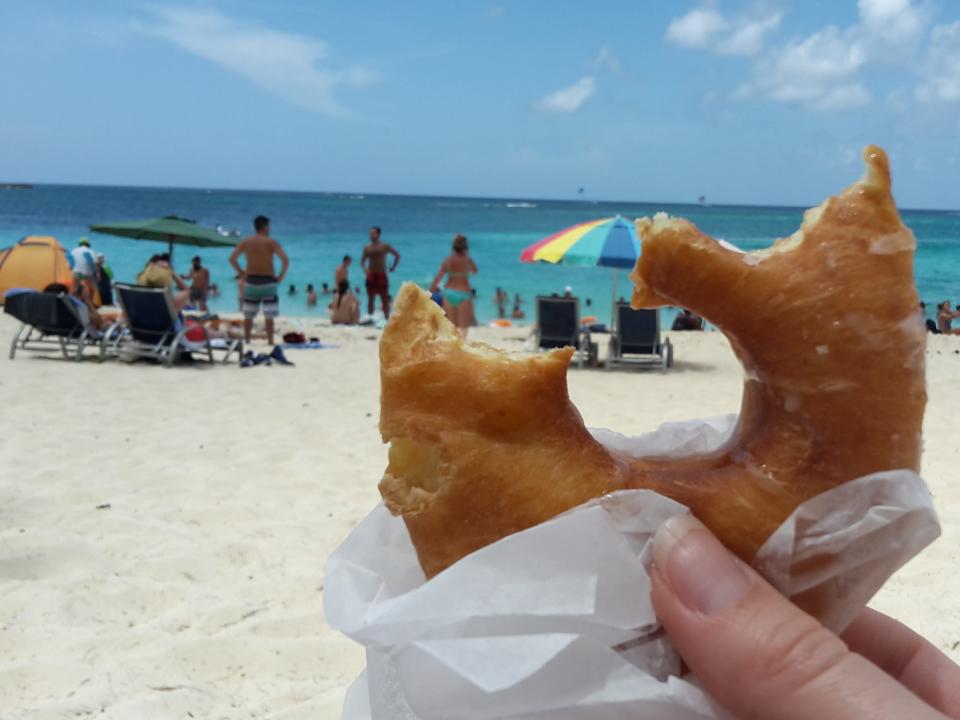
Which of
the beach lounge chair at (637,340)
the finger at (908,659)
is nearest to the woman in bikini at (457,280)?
the beach lounge chair at (637,340)

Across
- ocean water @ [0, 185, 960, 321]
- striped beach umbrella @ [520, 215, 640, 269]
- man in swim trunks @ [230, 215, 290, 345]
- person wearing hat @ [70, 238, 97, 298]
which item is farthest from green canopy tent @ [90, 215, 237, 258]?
ocean water @ [0, 185, 960, 321]

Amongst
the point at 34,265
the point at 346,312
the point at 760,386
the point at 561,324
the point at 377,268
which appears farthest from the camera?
the point at 34,265

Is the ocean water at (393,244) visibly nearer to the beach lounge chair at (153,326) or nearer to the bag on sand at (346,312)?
the bag on sand at (346,312)

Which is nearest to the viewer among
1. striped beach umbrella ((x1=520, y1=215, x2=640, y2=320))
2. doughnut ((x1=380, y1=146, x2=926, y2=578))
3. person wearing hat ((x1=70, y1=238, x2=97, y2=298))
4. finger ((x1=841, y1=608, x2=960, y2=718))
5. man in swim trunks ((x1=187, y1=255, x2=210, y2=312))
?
doughnut ((x1=380, y1=146, x2=926, y2=578))

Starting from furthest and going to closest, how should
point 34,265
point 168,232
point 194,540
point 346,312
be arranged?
point 34,265
point 346,312
point 168,232
point 194,540

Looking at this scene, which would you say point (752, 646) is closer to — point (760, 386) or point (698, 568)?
point (698, 568)

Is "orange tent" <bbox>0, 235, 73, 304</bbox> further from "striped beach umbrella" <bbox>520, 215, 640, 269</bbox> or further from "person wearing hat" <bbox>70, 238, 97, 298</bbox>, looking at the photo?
"striped beach umbrella" <bbox>520, 215, 640, 269</bbox>

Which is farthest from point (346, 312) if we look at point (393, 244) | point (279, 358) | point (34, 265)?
point (393, 244)
